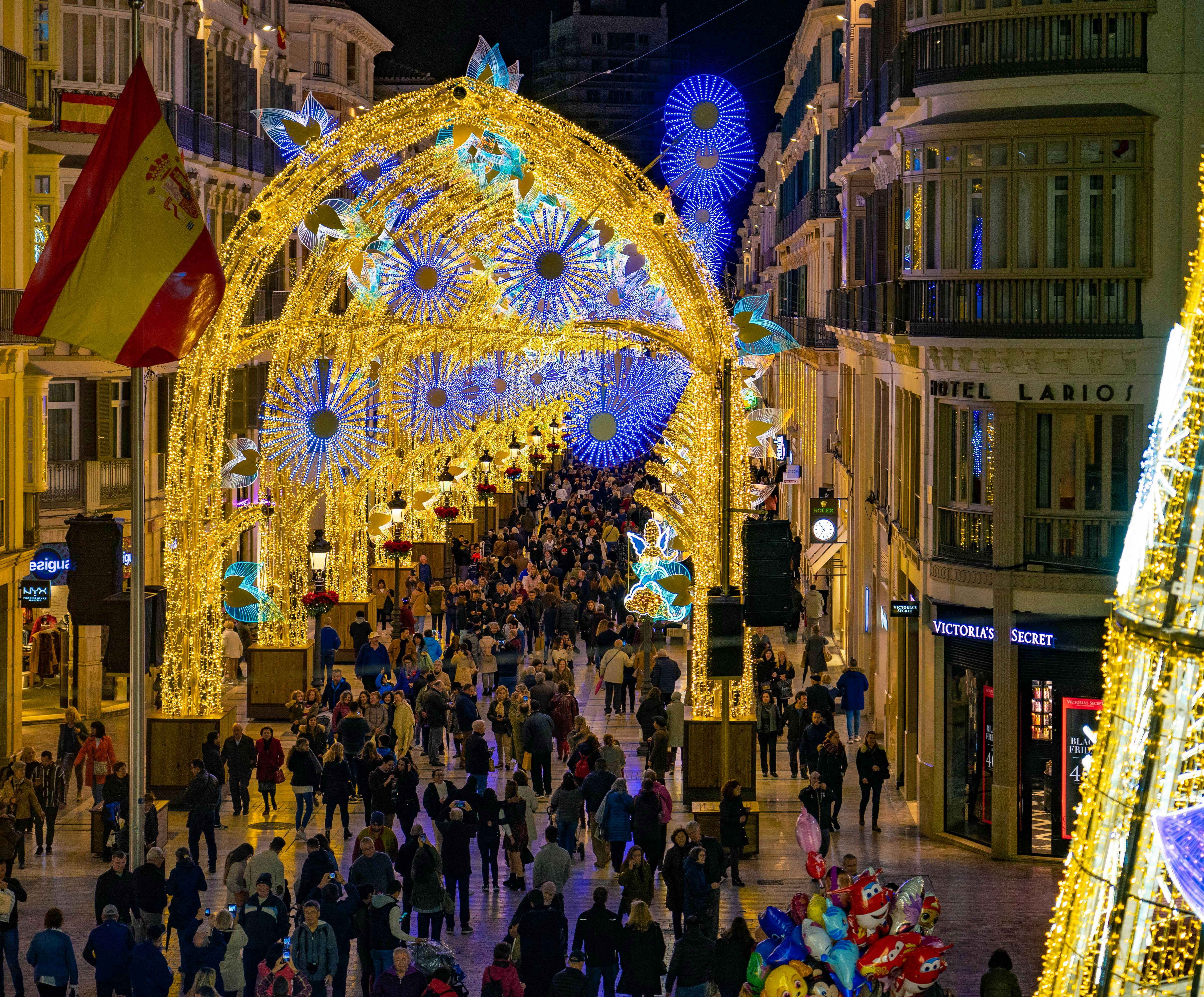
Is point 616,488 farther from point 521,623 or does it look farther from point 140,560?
point 140,560

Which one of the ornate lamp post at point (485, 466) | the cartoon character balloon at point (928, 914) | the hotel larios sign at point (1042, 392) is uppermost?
the hotel larios sign at point (1042, 392)

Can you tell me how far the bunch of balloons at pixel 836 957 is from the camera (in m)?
13.8

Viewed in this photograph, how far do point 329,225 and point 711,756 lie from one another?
11.1 meters

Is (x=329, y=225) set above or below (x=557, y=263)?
above

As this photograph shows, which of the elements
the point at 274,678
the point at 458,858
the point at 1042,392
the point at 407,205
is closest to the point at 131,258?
the point at 458,858

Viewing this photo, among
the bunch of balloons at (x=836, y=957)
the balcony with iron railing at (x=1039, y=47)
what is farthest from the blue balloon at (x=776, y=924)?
the balcony with iron railing at (x=1039, y=47)

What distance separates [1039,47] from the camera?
2236cm

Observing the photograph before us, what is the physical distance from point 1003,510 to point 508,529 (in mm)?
26112

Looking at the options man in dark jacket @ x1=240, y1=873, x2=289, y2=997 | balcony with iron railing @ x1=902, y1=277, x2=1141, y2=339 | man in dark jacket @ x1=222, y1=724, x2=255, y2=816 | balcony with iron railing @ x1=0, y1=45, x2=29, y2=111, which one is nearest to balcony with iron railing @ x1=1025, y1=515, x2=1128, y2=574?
balcony with iron railing @ x1=902, y1=277, x2=1141, y2=339

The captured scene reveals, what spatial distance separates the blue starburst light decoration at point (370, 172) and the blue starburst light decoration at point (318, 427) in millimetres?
3236

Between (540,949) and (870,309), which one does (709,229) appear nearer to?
(870,309)

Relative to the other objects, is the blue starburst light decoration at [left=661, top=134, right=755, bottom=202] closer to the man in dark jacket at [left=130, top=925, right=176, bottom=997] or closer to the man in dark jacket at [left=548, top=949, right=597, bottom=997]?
the man in dark jacket at [left=548, top=949, right=597, bottom=997]

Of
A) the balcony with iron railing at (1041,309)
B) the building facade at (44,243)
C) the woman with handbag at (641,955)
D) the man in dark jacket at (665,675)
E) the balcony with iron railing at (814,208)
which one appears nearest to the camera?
the woman with handbag at (641,955)

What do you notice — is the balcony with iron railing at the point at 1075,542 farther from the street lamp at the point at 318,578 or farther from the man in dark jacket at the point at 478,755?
the street lamp at the point at 318,578
